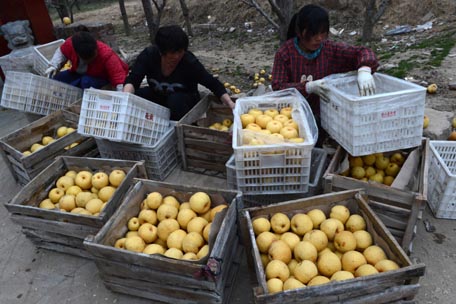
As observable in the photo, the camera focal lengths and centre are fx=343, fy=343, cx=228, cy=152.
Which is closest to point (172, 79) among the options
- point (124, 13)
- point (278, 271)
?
point (278, 271)

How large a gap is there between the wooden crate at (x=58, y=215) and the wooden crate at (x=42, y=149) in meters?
0.56

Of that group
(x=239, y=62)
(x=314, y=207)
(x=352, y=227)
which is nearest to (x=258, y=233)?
(x=314, y=207)

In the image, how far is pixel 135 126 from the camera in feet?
11.6

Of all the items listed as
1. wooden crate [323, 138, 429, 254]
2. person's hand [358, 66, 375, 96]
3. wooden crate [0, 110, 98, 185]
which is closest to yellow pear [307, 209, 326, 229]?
wooden crate [323, 138, 429, 254]

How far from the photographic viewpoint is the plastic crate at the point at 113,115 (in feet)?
11.1

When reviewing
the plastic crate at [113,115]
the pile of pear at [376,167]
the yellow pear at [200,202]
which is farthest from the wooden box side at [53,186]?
the pile of pear at [376,167]

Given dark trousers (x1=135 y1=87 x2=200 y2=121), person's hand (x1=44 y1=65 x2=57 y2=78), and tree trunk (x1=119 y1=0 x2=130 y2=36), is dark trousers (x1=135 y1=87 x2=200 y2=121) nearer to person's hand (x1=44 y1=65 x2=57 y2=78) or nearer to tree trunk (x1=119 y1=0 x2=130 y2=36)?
person's hand (x1=44 y1=65 x2=57 y2=78)

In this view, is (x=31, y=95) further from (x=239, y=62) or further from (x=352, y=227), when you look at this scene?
(x=239, y=62)

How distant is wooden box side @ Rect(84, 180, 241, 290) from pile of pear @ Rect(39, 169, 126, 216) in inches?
12.2

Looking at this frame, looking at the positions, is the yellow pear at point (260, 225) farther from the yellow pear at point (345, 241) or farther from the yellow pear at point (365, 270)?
the yellow pear at point (365, 270)

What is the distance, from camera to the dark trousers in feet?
13.9

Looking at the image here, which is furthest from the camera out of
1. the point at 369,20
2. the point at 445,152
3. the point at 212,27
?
the point at 212,27

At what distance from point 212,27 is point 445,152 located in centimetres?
1153

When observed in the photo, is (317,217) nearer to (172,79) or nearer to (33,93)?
(172,79)
